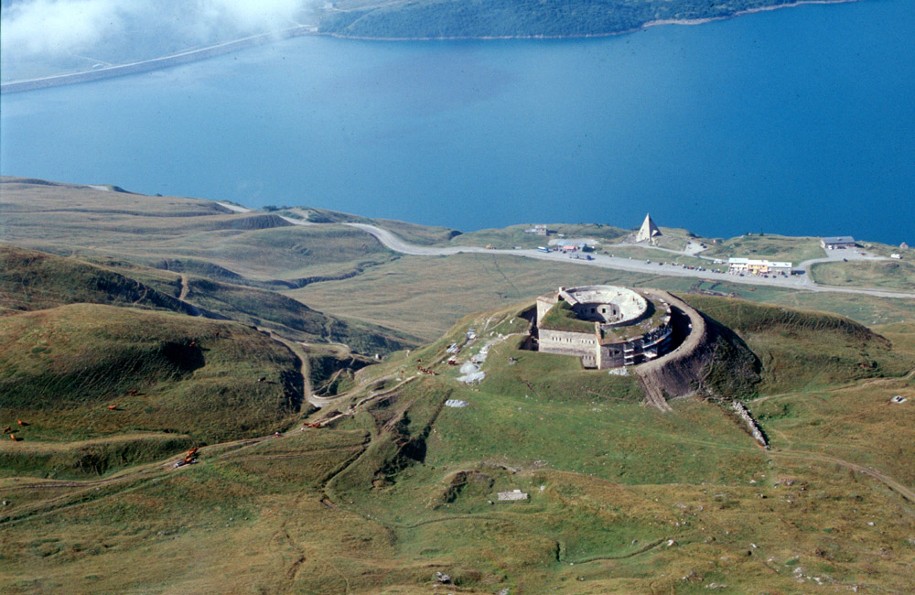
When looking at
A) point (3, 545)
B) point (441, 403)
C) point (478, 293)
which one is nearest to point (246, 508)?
point (3, 545)

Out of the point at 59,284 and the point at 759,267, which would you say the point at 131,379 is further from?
the point at 759,267

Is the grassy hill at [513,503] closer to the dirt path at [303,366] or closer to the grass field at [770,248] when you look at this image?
the dirt path at [303,366]

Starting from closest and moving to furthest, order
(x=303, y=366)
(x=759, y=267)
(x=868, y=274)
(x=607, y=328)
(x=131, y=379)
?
(x=131, y=379)
(x=607, y=328)
(x=303, y=366)
(x=868, y=274)
(x=759, y=267)

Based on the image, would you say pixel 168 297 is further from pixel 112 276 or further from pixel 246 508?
pixel 246 508

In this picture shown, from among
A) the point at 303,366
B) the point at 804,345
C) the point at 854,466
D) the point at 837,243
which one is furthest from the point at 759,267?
the point at 303,366

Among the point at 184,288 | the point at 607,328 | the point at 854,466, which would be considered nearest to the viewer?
the point at 854,466

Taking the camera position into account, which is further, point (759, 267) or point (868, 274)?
point (759, 267)

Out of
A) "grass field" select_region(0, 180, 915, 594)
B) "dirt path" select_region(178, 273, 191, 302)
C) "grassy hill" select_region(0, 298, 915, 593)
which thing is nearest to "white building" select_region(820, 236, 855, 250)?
"grass field" select_region(0, 180, 915, 594)
